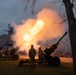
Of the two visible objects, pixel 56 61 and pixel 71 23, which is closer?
pixel 71 23

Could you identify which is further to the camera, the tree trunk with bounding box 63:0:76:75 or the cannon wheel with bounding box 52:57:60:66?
the cannon wheel with bounding box 52:57:60:66

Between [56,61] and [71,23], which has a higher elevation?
[71,23]

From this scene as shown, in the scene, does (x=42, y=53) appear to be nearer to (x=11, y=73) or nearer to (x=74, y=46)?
(x=11, y=73)

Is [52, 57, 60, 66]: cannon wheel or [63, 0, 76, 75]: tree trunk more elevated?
[63, 0, 76, 75]: tree trunk

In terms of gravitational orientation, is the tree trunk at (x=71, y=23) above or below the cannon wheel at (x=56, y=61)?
above

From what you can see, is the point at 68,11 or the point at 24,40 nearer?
the point at 68,11

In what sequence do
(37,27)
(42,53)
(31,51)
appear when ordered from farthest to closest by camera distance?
1. (37,27)
2. (42,53)
3. (31,51)

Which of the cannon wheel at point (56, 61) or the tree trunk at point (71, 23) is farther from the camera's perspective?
the cannon wheel at point (56, 61)

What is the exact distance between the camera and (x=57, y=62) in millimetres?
27297

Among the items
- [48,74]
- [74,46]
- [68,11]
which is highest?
[68,11]

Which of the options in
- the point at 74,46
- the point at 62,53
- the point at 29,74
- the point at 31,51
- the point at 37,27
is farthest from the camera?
the point at 62,53

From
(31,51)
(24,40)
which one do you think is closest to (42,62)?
(31,51)

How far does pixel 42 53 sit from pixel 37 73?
6.70 meters

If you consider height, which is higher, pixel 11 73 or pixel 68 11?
pixel 68 11
